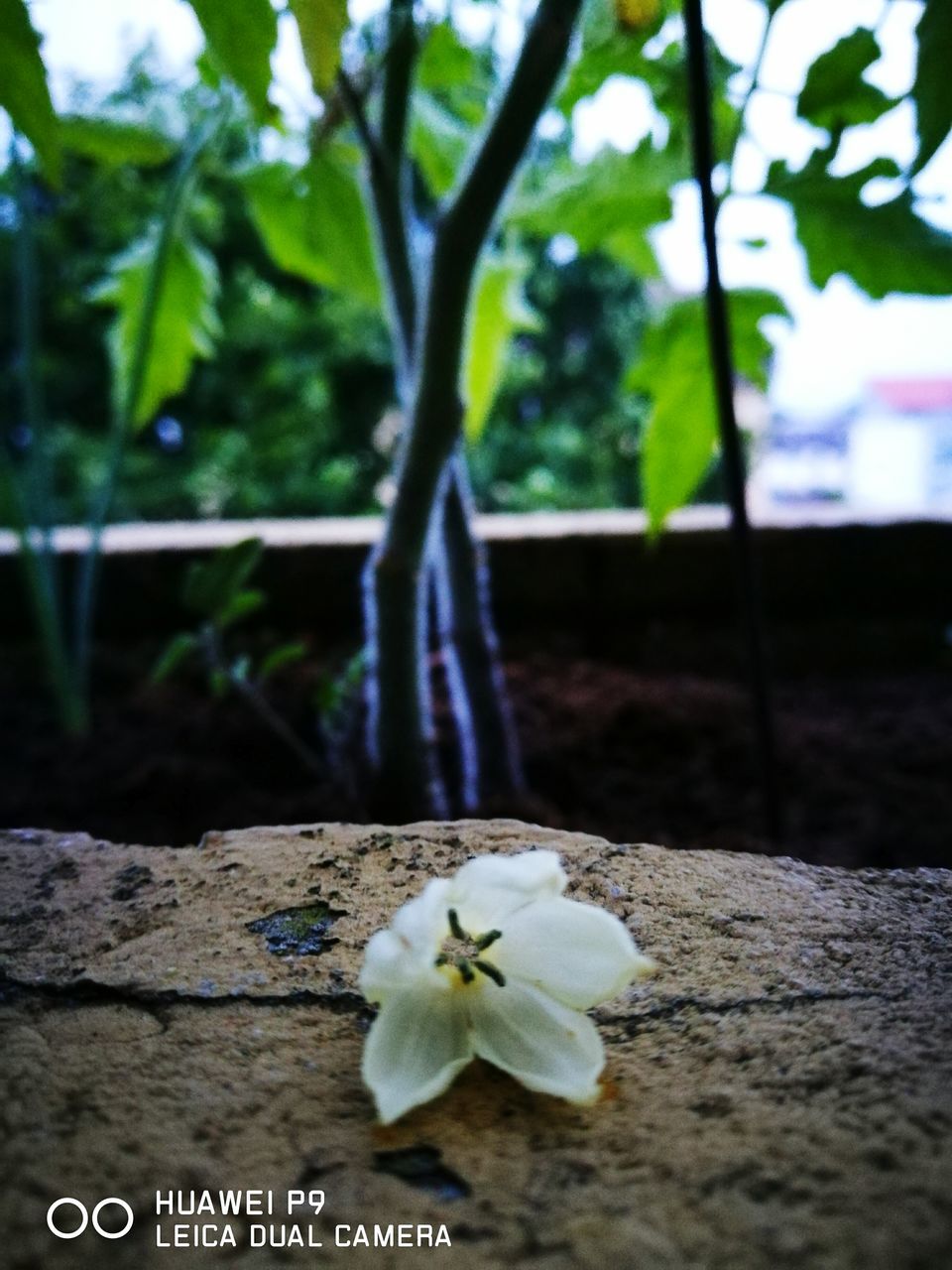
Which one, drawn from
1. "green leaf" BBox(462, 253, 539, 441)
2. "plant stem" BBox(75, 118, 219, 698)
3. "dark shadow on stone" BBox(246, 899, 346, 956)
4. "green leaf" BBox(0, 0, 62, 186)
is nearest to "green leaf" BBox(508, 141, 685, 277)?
"green leaf" BBox(462, 253, 539, 441)

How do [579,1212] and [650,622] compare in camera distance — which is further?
[650,622]

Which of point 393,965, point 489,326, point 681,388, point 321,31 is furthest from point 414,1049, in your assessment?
point 489,326

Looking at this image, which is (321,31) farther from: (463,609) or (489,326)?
(489,326)

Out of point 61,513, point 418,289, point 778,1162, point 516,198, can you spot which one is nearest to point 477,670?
point 418,289

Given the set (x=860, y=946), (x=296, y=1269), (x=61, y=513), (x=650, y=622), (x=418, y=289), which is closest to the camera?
(x=296, y=1269)

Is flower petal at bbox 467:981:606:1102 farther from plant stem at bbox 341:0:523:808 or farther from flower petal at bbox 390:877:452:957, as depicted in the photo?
plant stem at bbox 341:0:523:808

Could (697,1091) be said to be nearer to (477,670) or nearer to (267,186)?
(477,670)

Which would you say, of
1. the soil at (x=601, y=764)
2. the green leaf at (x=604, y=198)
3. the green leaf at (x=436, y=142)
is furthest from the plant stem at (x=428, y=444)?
the green leaf at (x=436, y=142)
